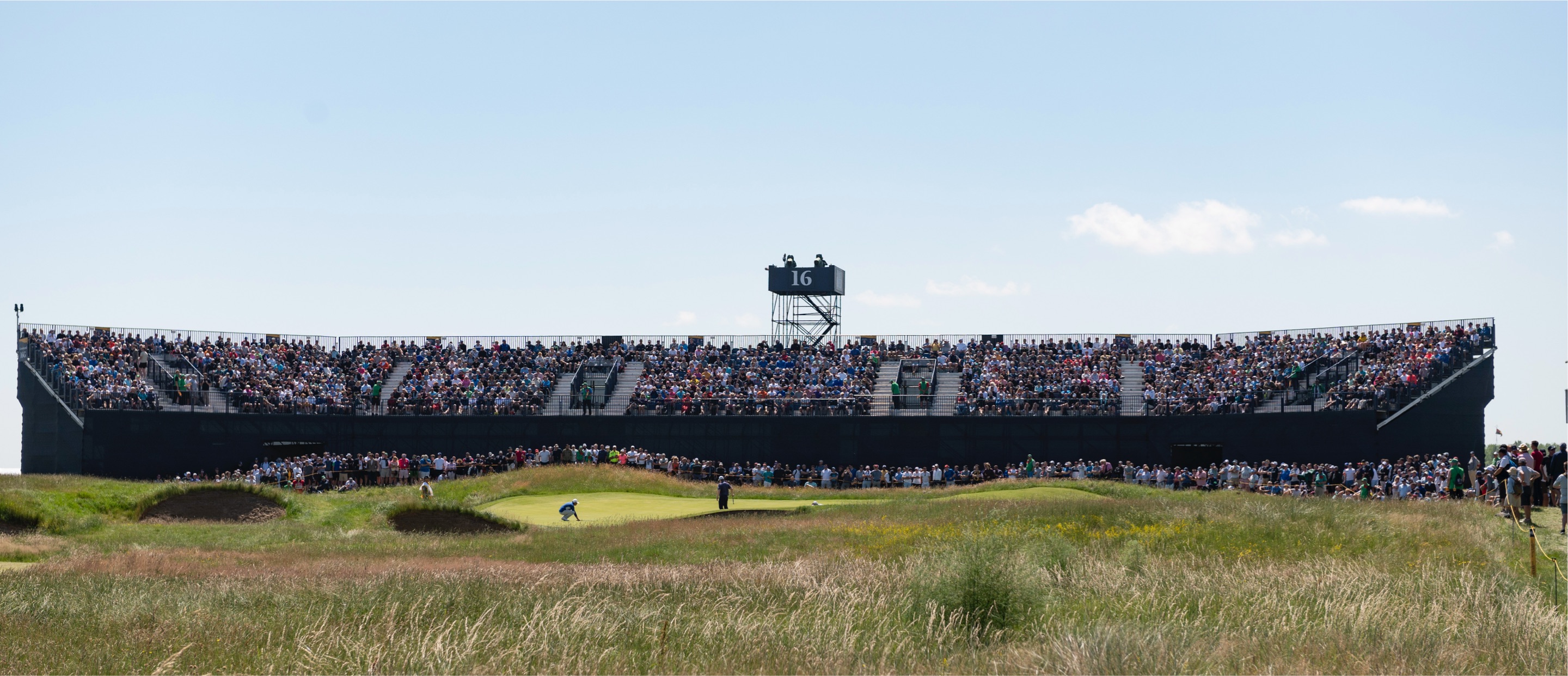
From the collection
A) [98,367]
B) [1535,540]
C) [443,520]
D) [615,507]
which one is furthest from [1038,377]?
[98,367]

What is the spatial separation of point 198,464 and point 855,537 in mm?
35923

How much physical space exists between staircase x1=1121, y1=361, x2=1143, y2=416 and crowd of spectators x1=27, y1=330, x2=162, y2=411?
39.7m

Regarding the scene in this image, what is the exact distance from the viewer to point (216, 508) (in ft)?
127

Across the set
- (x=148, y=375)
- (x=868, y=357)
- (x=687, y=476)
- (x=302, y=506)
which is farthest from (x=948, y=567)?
(x=148, y=375)

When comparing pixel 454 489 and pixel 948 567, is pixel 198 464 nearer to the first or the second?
pixel 454 489

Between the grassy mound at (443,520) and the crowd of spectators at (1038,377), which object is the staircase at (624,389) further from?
the grassy mound at (443,520)

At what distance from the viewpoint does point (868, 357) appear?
6103 cm

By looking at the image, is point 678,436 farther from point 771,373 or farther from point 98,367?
point 98,367

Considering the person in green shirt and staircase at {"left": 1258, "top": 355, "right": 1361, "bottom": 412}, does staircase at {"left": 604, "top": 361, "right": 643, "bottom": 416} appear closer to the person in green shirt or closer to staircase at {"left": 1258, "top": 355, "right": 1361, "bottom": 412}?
staircase at {"left": 1258, "top": 355, "right": 1361, "bottom": 412}

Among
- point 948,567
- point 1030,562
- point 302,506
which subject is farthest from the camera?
point 302,506

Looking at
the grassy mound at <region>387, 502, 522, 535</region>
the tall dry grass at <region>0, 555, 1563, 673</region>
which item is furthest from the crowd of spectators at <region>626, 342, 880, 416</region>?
the tall dry grass at <region>0, 555, 1563, 673</region>

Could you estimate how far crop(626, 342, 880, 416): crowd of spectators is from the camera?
55906mm

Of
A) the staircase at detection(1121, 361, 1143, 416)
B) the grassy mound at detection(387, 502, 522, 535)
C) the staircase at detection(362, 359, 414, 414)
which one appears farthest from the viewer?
the staircase at detection(362, 359, 414, 414)

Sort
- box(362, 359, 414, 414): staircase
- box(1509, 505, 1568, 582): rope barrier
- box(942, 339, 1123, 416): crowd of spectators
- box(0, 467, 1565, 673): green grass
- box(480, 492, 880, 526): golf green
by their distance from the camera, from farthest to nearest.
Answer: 1. box(362, 359, 414, 414): staircase
2. box(942, 339, 1123, 416): crowd of spectators
3. box(480, 492, 880, 526): golf green
4. box(1509, 505, 1568, 582): rope barrier
5. box(0, 467, 1565, 673): green grass
